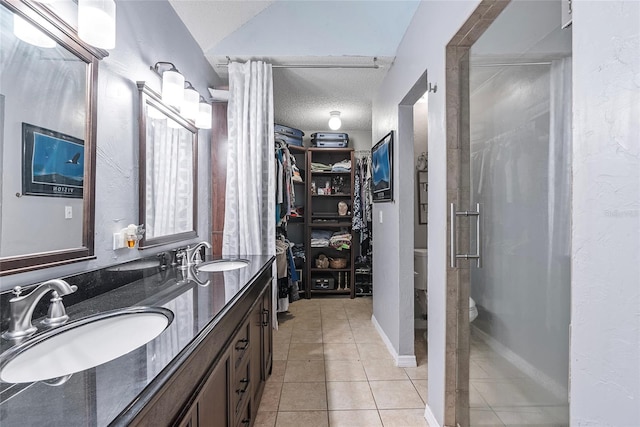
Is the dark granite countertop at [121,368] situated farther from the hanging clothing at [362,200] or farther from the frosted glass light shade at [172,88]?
the hanging clothing at [362,200]

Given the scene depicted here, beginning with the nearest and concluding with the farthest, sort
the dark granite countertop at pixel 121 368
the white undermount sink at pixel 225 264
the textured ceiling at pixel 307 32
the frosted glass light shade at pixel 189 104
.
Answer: the dark granite countertop at pixel 121 368, the frosted glass light shade at pixel 189 104, the white undermount sink at pixel 225 264, the textured ceiling at pixel 307 32

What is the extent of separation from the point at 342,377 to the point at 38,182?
1995 mm

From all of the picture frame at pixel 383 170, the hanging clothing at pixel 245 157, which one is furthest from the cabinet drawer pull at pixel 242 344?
the picture frame at pixel 383 170

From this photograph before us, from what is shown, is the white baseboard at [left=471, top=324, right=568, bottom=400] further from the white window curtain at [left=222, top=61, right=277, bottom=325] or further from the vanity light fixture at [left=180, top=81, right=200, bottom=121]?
the vanity light fixture at [left=180, top=81, right=200, bottom=121]

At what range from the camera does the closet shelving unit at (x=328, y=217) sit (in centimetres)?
370

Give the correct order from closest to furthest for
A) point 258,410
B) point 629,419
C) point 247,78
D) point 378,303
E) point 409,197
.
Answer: point 629,419 → point 258,410 → point 409,197 → point 247,78 → point 378,303

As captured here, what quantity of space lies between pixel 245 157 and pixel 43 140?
1.39 meters

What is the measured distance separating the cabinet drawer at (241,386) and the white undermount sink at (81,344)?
45cm

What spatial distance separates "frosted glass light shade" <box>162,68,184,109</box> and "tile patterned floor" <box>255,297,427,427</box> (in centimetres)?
191

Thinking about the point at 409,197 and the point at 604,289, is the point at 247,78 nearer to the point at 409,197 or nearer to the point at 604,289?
the point at 409,197

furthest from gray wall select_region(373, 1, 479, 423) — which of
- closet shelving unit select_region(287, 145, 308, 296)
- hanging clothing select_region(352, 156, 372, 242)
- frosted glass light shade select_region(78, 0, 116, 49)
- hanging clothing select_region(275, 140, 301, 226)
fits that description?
closet shelving unit select_region(287, 145, 308, 296)

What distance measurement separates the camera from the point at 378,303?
9.01 ft

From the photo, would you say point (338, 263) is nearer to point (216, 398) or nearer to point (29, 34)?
point (216, 398)

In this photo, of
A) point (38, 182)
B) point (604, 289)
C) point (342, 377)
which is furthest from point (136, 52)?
point (342, 377)
